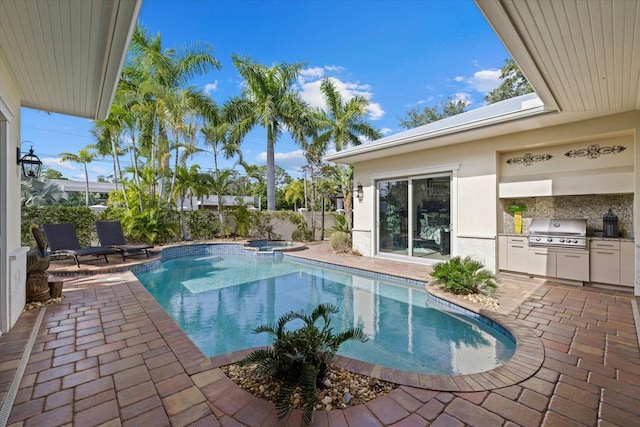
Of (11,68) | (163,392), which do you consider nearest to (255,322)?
(163,392)

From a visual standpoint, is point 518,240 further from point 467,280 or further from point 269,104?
point 269,104

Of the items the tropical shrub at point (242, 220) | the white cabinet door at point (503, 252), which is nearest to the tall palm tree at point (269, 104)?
the tropical shrub at point (242, 220)

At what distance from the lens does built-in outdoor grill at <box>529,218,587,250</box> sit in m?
6.19

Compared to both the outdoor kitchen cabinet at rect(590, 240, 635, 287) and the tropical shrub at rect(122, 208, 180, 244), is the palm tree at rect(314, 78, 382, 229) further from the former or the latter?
the outdoor kitchen cabinet at rect(590, 240, 635, 287)

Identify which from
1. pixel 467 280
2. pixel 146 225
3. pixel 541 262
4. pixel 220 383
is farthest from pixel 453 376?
pixel 146 225

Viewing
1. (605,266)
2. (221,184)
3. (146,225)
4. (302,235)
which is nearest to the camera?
(605,266)

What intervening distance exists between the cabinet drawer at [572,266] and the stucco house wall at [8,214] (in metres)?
9.97

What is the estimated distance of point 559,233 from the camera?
647 centimetres

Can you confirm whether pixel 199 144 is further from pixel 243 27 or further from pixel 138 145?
pixel 243 27

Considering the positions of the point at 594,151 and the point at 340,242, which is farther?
the point at 340,242

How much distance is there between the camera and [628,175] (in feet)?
19.4

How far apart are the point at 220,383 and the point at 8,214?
13.1 ft

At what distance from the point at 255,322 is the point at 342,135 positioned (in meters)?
13.8

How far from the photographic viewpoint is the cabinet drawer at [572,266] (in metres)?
6.07
